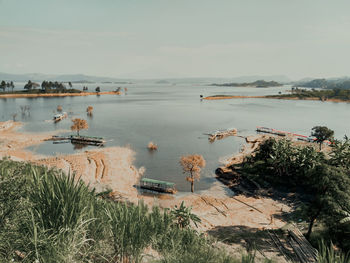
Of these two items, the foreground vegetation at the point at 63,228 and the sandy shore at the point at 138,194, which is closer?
the foreground vegetation at the point at 63,228

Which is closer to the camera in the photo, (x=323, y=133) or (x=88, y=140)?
(x=323, y=133)

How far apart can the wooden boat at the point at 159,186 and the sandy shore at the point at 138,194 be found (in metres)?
1.48

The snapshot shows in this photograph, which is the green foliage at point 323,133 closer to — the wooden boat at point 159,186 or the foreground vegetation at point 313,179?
the foreground vegetation at point 313,179

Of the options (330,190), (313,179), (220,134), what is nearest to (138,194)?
(313,179)

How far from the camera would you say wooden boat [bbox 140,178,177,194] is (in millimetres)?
31297

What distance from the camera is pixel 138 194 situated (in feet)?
98.8

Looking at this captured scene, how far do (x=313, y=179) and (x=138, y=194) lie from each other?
21423 millimetres

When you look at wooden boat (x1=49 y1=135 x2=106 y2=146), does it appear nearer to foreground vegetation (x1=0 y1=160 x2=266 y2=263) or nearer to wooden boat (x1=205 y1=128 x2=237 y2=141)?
wooden boat (x1=205 y1=128 x2=237 y2=141)

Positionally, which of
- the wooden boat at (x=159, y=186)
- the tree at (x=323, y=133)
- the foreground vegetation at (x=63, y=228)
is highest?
the foreground vegetation at (x=63, y=228)

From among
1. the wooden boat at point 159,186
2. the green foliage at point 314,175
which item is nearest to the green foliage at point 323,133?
the green foliage at point 314,175

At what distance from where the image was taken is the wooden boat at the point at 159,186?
103ft

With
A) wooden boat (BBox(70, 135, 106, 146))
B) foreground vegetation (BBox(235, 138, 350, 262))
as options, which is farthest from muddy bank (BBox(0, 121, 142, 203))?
foreground vegetation (BBox(235, 138, 350, 262))

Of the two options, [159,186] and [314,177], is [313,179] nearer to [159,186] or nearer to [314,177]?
[314,177]

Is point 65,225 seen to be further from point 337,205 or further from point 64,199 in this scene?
point 337,205
